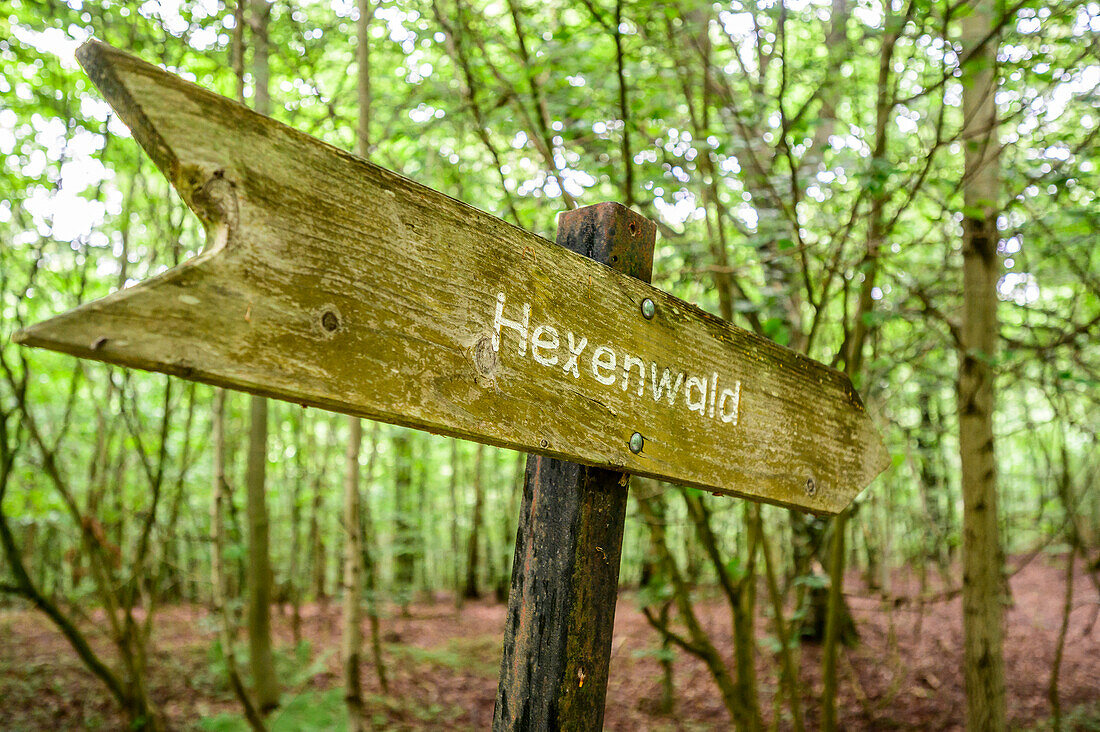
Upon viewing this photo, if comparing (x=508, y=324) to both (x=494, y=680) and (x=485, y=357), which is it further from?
(x=494, y=680)

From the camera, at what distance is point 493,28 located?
3.72 m

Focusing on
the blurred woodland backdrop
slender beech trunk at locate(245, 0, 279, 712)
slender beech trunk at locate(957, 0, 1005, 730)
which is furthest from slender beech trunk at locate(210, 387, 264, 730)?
slender beech trunk at locate(957, 0, 1005, 730)

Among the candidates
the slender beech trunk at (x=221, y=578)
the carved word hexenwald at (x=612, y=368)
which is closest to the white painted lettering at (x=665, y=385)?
the carved word hexenwald at (x=612, y=368)

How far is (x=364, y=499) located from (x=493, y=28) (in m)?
7.02

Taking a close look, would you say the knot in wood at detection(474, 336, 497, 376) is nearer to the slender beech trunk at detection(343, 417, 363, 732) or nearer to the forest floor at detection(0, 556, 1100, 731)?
the slender beech trunk at detection(343, 417, 363, 732)

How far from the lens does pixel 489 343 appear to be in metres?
0.95

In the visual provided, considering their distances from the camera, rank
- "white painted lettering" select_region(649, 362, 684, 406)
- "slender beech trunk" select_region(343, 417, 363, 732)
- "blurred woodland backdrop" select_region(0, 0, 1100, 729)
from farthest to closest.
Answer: "slender beech trunk" select_region(343, 417, 363, 732) < "blurred woodland backdrop" select_region(0, 0, 1100, 729) < "white painted lettering" select_region(649, 362, 684, 406)

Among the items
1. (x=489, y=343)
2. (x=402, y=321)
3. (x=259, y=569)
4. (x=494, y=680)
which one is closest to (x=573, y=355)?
(x=489, y=343)

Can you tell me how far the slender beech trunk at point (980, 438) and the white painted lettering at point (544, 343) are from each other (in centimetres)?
277

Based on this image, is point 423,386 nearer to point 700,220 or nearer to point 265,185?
point 265,185

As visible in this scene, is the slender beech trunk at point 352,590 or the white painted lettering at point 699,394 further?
the slender beech trunk at point 352,590

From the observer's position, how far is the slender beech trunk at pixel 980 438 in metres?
3.21

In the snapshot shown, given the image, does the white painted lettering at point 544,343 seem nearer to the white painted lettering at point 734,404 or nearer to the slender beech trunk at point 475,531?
the white painted lettering at point 734,404

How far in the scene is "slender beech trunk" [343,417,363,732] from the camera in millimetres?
3658
